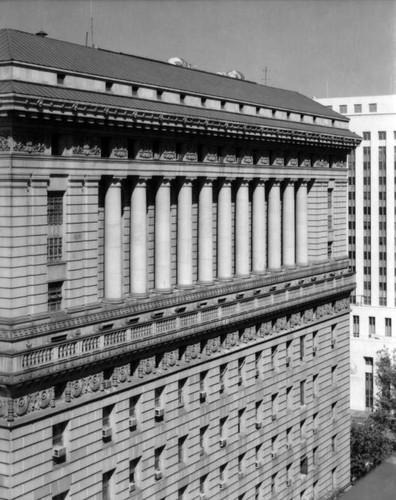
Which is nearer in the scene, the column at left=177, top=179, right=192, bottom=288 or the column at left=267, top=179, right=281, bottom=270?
the column at left=177, top=179, right=192, bottom=288

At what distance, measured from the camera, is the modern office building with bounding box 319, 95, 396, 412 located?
12462cm

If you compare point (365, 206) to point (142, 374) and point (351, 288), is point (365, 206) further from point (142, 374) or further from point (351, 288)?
point (142, 374)

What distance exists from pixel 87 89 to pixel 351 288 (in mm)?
41071

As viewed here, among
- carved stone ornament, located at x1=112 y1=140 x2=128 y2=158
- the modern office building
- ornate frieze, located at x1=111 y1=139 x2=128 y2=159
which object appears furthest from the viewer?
the modern office building

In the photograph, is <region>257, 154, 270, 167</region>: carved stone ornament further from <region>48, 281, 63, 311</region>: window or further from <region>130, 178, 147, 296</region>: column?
<region>48, 281, 63, 311</region>: window

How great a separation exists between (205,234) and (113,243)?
36.9ft

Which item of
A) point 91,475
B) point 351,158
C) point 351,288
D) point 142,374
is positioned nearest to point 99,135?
point 142,374

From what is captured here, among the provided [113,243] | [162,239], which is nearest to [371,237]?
[162,239]

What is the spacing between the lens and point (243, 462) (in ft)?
221

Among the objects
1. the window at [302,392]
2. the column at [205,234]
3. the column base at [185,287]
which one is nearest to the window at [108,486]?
the column base at [185,287]

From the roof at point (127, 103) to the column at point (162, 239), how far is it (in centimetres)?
471

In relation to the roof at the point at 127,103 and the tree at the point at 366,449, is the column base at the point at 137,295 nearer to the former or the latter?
the roof at the point at 127,103

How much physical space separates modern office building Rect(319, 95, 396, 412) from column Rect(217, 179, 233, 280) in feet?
202

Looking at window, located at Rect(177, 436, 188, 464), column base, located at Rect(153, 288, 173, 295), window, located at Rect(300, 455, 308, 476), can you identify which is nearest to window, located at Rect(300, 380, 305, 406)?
window, located at Rect(300, 455, 308, 476)
